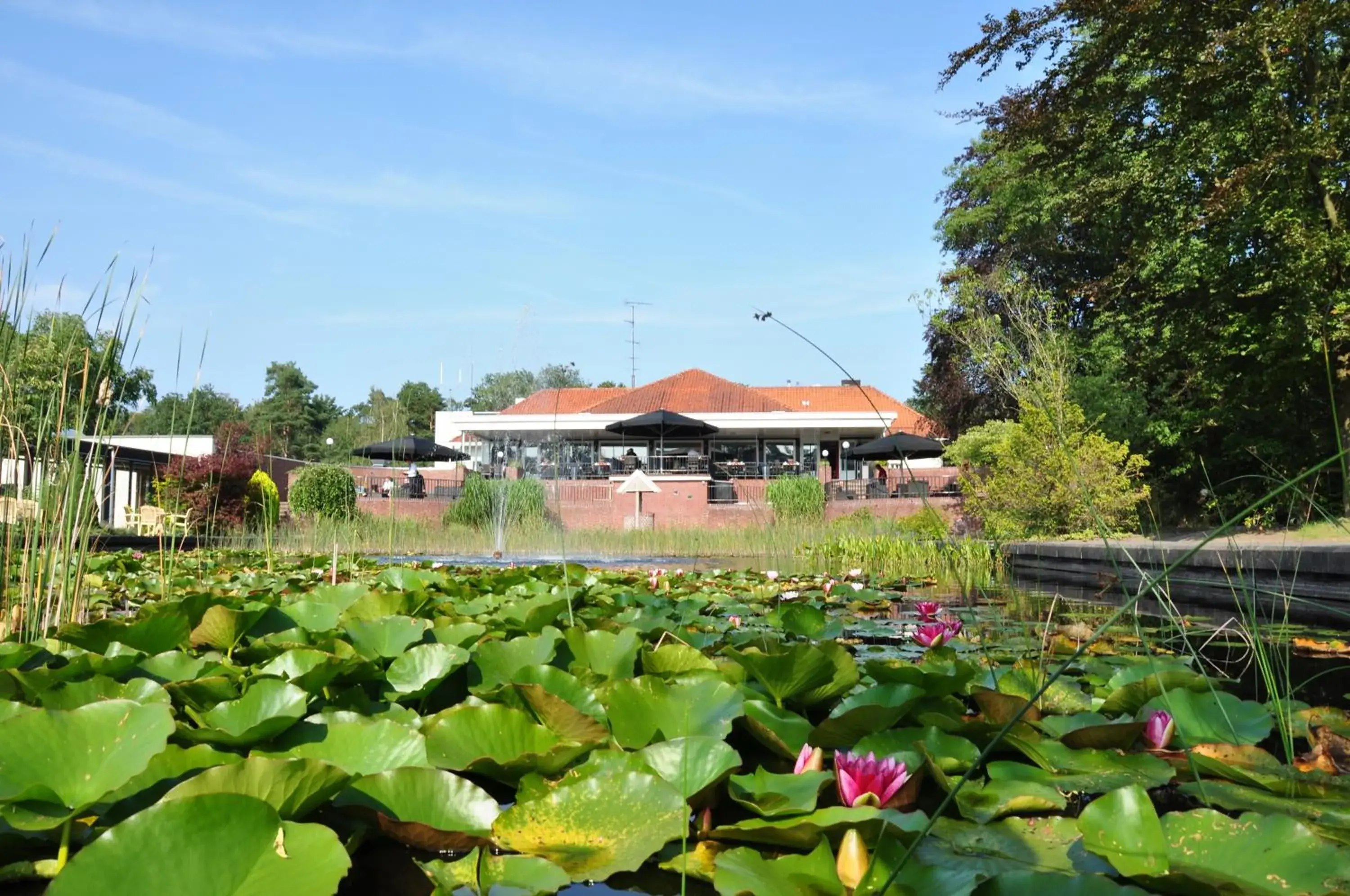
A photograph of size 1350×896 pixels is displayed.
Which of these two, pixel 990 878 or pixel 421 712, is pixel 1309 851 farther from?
pixel 421 712

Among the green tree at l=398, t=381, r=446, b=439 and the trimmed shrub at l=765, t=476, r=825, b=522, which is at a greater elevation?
the green tree at l=398, t=381, r=446, b=439

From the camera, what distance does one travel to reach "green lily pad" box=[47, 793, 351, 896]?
64 centimetres

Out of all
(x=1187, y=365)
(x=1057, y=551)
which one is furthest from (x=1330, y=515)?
(x=1187, y=365)

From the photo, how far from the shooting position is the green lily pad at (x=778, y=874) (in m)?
0.78

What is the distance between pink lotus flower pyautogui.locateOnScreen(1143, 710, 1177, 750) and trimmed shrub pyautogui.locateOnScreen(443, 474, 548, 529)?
1201cm

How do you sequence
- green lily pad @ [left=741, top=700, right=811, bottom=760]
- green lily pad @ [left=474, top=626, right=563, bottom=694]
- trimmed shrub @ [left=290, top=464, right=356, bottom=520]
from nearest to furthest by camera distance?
green lily pad @ [left=741, top=700, right=811, bottom=760] → green lily pad @ [left=474, top=626, right=563, bottom=694] → trimmed shrub @ [left=290, top=464, right=356, bottom=520]

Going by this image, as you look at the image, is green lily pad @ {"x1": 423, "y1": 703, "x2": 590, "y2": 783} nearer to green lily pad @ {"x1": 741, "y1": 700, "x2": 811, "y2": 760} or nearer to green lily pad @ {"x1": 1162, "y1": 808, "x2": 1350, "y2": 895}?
green lily pad @ {"x1": 741, "y1": 700, "x2": 811, "y2": 760}

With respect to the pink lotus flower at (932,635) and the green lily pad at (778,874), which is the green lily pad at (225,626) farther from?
the pink lotus flower at (932,635)

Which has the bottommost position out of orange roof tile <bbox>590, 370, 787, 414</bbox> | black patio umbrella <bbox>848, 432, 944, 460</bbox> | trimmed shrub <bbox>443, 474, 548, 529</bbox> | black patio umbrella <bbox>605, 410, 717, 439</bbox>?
trimmed shrub <bbox>443, 474, 548, 529</bbox>

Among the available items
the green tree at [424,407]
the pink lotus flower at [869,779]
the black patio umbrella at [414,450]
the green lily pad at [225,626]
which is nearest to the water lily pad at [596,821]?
the pink lotus flower at [869,779]

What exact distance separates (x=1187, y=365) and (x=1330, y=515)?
1496 cm

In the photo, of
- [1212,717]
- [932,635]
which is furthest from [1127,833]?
[932,635]

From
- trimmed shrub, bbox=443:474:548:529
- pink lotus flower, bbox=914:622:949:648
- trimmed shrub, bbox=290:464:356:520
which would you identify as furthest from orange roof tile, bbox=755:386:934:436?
pink lotus flower, bbox=914:622:949:648

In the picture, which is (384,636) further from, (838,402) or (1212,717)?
(838,402)
